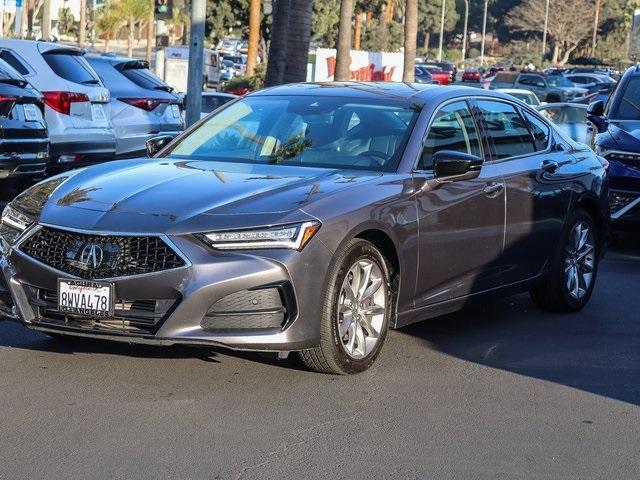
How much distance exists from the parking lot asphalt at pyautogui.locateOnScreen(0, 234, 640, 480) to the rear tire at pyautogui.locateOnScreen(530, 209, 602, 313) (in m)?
0.73

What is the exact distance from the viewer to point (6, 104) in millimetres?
11422

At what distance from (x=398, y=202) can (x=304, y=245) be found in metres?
0.92

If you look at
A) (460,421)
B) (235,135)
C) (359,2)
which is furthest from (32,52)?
(359,2)

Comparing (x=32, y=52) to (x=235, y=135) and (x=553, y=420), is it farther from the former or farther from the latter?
(x=553, y=420)

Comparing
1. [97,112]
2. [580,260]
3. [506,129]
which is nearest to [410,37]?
[97,112]

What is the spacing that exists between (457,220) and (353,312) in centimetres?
115

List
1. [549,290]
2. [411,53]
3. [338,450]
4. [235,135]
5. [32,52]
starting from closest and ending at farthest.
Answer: [338,450], [235,135], [549,290], [32,52], [411,53]

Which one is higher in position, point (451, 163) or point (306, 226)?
point (451, 163)

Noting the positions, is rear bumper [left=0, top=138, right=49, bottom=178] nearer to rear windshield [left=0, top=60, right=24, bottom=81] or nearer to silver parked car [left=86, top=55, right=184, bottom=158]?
rear windshield [left=0, top=60, right=24, bottom=81]

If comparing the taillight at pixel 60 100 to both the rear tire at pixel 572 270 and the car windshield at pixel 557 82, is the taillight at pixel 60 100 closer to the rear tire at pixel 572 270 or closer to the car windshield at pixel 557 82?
the rear tire at pixel 572 270

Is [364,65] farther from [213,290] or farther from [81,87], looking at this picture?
[213,290]

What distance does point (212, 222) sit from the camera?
5934 millimetres

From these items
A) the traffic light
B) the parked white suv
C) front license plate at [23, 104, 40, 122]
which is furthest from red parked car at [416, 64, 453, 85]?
front license plate at [23, 104, 40, 122]

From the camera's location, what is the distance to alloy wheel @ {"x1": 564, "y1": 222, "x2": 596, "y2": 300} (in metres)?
8.70
